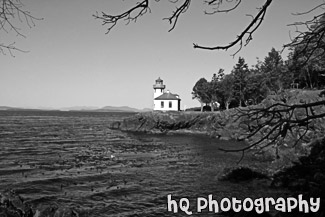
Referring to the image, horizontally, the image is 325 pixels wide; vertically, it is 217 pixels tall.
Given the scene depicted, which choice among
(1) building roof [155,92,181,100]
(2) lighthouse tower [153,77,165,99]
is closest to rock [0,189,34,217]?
(1) building roof [155,92,181,100]

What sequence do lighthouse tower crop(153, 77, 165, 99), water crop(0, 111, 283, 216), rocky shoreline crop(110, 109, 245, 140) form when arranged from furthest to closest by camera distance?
lighthouse tower crop(153, 77, 165, 99) → rocky shoreline crop(110, 109, 245, 140) → water crop(0, 111, 283, 216)

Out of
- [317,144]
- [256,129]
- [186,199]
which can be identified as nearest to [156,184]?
[186,199]

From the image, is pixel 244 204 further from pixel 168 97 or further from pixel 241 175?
pixel 168 97

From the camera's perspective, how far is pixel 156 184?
17.3 meters

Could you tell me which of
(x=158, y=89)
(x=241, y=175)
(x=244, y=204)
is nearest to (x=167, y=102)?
(x=158, y=89)

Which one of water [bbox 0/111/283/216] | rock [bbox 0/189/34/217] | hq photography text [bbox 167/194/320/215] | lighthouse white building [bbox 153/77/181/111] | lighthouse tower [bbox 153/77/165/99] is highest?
lighthouse tower [bbox 153/77/165/99]

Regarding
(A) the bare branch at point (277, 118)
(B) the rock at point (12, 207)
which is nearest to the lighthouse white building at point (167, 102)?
(B) the rock at point (12, 207)

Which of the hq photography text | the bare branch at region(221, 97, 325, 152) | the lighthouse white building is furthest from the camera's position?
the lighthouse white building

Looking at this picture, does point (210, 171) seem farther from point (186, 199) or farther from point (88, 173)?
point (88, 173)

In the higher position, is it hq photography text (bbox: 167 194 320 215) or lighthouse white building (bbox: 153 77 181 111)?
lighthouse white building (bbox: 153 77 181 111)

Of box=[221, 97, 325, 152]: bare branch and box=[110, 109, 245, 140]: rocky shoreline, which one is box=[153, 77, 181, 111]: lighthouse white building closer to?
box=[110, 109, 245, 140]: rocky shoreline

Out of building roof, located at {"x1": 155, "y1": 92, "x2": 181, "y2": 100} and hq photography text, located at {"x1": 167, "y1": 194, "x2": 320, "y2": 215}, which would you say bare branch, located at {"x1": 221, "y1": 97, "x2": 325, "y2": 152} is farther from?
building roof, located at {"x1": 155, "y1": 92, "x2": 181, "y2": 100}

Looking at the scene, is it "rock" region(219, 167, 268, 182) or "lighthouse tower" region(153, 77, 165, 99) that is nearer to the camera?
"rock" region(219, 167, 268, 182)

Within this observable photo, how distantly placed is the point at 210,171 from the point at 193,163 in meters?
4.01
